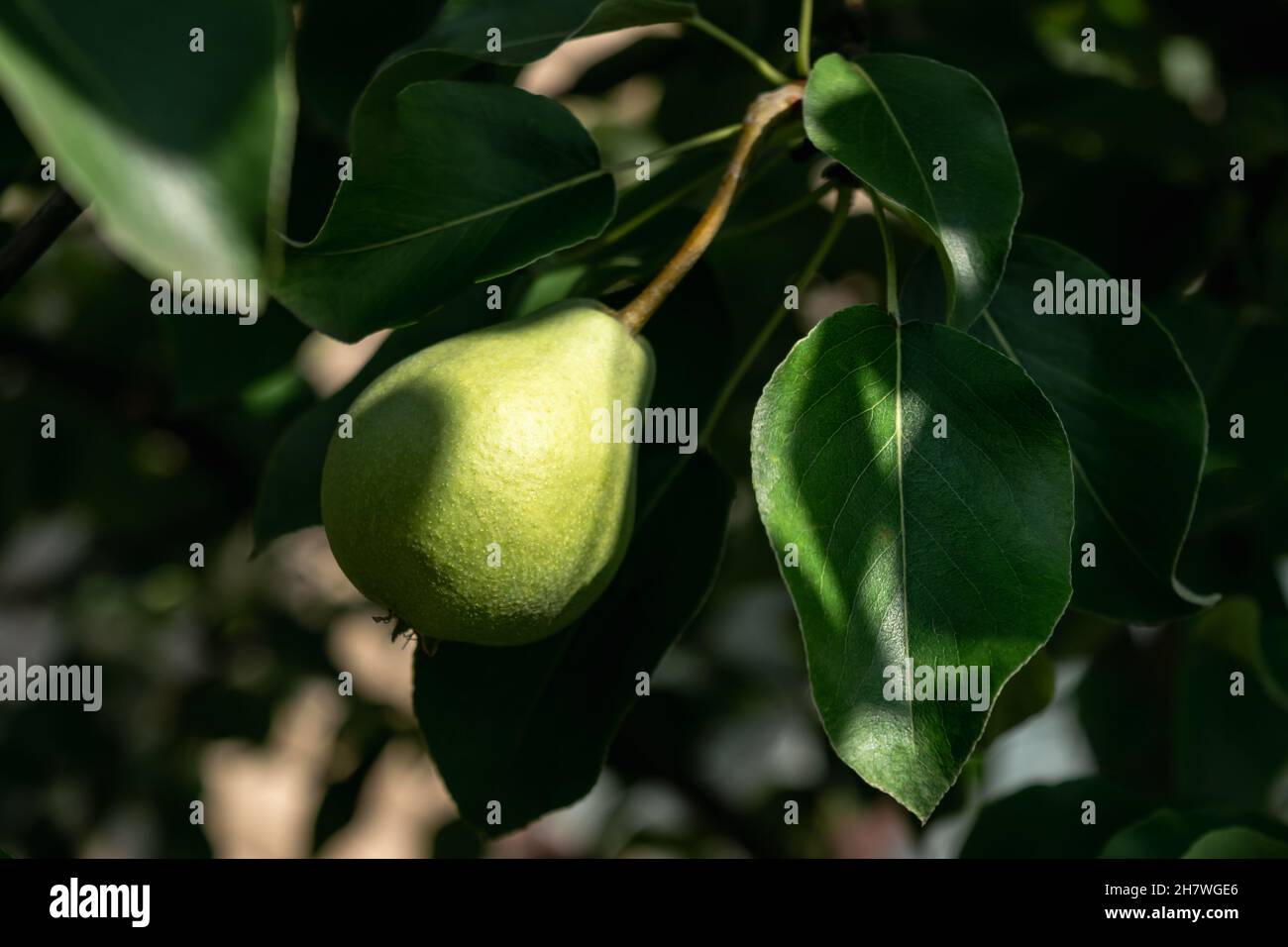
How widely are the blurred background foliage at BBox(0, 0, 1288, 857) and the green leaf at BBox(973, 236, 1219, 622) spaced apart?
0.8 inches

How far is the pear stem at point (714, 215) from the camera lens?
684 millimetres

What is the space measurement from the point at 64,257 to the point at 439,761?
57.1 inches

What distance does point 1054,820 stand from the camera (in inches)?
40.1

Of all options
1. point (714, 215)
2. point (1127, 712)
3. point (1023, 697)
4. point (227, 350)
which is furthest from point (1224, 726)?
point (227, 350)

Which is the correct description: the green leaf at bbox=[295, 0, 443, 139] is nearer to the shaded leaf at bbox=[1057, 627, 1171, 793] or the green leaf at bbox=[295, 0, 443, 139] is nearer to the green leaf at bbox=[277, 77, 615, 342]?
the green leaf at bbox=[277, 77, 615, 342]

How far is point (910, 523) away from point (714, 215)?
0.63ft

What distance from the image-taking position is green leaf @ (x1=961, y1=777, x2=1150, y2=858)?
1.00 m

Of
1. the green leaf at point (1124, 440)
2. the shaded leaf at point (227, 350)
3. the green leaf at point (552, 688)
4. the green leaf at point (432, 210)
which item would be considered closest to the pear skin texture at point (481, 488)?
the green leaf at point (432, 210)

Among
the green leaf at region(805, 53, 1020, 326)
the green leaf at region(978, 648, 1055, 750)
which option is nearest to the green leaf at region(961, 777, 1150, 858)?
the green leaf at region(978, 648, 1055, 750)

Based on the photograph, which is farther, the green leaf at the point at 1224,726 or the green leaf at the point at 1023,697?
the green leaf at the point at 1224,726

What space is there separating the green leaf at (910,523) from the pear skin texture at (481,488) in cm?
10

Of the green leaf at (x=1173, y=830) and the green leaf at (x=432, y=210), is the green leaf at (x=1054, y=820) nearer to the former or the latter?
the green leaf at (x=1173, y=830)

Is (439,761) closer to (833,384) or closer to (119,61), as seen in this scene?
(833,384)
